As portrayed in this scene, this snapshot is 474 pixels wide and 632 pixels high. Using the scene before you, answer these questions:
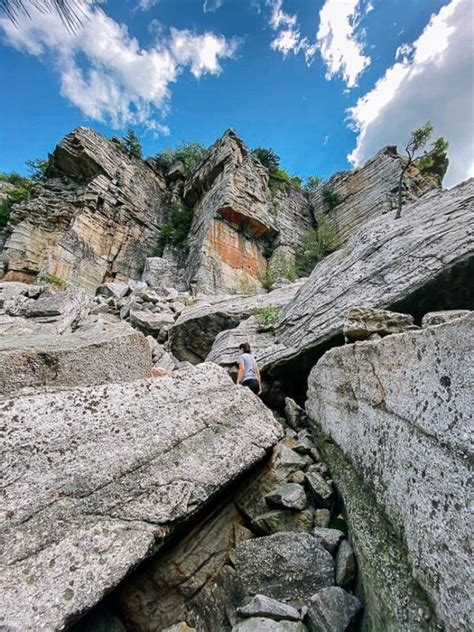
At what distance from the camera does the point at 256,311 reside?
9.91 metres

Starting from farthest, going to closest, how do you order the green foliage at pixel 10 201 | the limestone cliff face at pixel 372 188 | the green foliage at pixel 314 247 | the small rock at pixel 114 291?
the green foliage at pixel 10 201 < the green foliage at pixel 314 247 < the limestone cliff face at pixel 372 188 < the small rock at pixel 114 291

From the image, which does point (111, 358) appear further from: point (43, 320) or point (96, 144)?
point (96, 144)

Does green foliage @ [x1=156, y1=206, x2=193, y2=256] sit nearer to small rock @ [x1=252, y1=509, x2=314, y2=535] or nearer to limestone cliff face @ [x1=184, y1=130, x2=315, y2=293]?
limestone cliff face @ [x1=184, y1=130, x2=315, y2=293]

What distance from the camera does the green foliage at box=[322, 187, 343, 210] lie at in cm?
3025

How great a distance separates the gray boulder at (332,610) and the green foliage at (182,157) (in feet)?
126

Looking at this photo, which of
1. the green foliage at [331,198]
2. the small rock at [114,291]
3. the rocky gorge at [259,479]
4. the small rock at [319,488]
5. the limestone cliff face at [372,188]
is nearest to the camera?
the rocky gorge at [259,479]

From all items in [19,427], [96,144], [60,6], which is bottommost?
[19,427]

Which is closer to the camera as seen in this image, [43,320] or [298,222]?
[43,320]

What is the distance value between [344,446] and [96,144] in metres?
34.1

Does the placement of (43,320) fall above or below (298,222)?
below

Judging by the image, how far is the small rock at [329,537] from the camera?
2511 mm

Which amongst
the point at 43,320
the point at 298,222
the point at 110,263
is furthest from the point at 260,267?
the point at 43,320

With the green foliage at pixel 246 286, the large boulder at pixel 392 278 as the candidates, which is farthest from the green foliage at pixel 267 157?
the large boulder at pixel 392 278

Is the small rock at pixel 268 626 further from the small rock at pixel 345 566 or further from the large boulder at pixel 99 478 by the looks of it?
the large boulder at pixel 99 478
